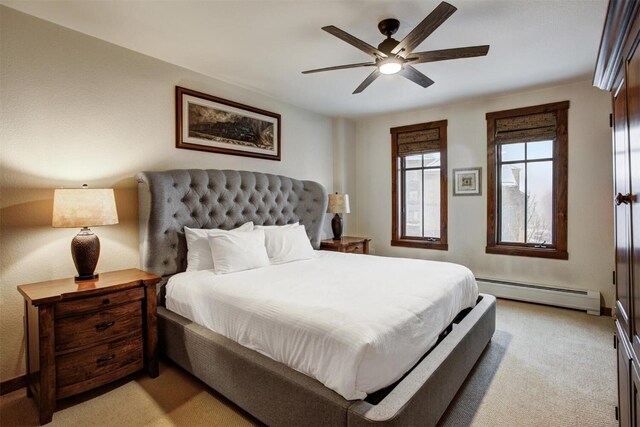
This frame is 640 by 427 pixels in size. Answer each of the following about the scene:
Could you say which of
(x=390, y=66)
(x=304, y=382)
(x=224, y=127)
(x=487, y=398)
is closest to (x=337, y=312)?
(x=304, y=382)

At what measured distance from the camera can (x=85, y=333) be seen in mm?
1998

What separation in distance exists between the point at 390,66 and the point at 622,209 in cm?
167

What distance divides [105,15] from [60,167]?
1.14 m

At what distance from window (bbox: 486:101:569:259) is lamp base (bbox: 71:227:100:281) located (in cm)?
432

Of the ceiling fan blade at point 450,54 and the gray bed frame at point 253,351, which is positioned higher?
the ceiling fan blade at point 450,54

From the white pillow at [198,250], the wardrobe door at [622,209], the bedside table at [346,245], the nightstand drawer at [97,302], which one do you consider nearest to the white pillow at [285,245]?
the white pillow at [198,250]

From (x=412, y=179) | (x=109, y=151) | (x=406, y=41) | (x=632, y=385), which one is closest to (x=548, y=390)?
(x=632, y=385)

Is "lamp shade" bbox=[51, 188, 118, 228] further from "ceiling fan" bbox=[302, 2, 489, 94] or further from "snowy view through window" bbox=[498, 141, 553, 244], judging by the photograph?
"snowy view through window" bbox=[498, 141, 553, 244]

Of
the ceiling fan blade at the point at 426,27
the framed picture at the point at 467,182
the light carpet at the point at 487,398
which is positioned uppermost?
the ceiling fan blade at the point at 426,27

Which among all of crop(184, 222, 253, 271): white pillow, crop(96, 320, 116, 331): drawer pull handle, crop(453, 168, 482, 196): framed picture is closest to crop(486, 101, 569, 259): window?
crop(453, 168, 482, 196): framed picture

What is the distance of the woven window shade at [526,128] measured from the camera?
12.5ft

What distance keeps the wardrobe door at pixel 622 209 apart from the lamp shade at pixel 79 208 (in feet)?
9.25

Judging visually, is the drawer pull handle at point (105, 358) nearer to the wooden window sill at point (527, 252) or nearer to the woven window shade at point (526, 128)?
the wooden window sill at point (527, 252)

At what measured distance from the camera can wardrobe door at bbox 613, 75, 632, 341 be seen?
1183mm
